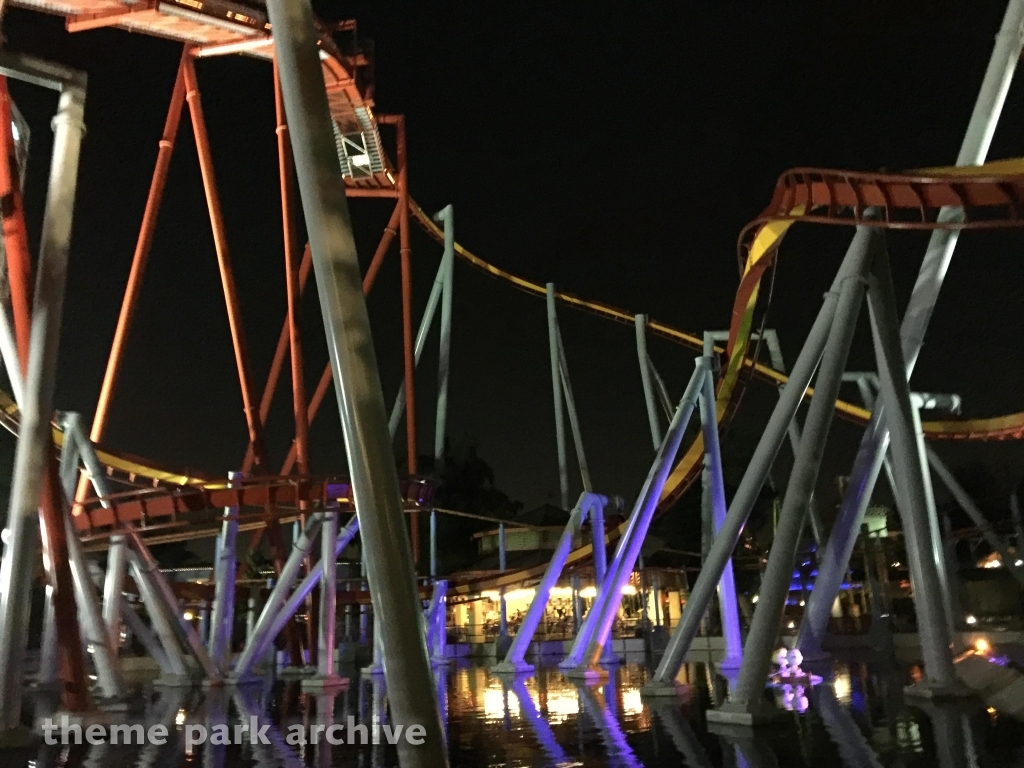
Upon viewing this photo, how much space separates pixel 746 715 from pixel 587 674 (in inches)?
242

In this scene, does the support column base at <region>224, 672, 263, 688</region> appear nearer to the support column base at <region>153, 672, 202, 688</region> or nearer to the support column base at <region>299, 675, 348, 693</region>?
the support column base at <region>153, 672, 202, 688</region>

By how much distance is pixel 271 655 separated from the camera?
79.7 ft

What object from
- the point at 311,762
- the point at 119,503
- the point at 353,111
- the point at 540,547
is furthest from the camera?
the point at 540,547

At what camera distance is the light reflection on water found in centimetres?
636

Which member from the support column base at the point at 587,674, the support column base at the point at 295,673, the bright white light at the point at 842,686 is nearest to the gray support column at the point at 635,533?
the support column base at the point at 587,674

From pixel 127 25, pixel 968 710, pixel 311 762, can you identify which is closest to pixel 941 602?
pixel 968 710

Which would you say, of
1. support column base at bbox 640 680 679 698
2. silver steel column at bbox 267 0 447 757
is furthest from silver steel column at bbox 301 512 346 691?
silver steel column at bbox 267 0 447 757

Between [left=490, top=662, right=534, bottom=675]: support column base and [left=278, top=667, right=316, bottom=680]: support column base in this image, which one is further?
[left=278, top=667, right=316, bottom=680]: support column base

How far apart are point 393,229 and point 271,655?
1173 cm

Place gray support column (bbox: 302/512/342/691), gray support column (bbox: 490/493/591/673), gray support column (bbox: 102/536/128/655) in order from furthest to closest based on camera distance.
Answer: gray support column (bbox: 490/493/591/673), gray support column (bbox: 302/512/342/691), gray support column (bbox: 102/536/128/655)

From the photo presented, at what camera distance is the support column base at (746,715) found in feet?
25.6

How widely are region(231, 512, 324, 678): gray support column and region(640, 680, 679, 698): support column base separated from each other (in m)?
6.91

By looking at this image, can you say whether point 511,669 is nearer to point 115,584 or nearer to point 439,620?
point 439,620

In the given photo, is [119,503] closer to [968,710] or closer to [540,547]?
[968,710]
